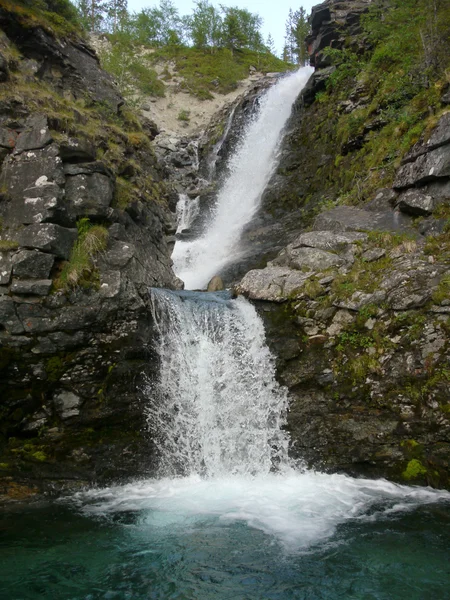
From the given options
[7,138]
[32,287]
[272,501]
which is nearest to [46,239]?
[32,287]

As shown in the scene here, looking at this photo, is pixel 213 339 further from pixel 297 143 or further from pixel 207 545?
pixel 297 143

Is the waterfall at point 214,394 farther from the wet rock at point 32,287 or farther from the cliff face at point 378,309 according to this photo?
the wet rock at point 32,287

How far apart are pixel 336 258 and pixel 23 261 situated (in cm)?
739

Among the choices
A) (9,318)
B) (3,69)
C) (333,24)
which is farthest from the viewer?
(333,24)

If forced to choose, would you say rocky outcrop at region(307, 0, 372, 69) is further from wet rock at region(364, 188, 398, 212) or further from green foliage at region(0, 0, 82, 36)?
wet rock at region(364, 188, 398, 212)

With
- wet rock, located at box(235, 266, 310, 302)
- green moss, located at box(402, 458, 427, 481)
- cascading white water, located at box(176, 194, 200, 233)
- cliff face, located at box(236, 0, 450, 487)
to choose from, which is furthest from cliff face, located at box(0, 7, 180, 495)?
cascading white water, located at box(176, 194, 200, 233)

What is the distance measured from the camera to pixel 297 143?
72.4ft

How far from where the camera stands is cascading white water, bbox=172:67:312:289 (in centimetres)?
1852

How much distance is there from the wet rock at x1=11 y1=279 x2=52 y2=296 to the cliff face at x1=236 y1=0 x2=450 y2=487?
16.1 feet

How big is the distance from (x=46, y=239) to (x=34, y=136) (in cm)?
291

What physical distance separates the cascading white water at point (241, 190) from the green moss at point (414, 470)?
983cm

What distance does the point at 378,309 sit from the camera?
9562 mm

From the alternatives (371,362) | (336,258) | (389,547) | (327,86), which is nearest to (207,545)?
(389,547)

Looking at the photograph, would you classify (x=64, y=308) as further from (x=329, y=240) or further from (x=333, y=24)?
(x=333, y=24)
